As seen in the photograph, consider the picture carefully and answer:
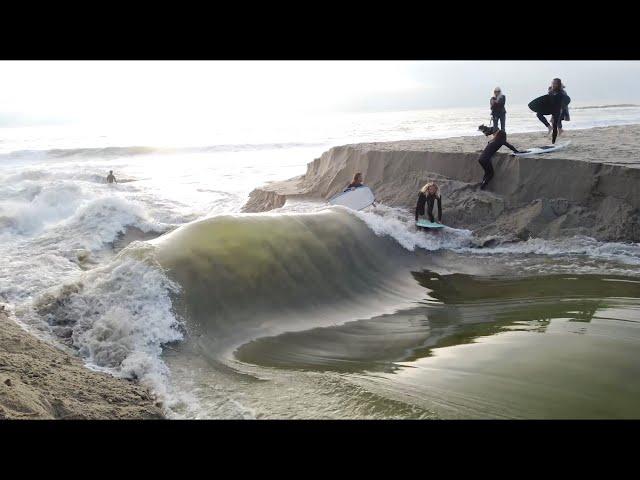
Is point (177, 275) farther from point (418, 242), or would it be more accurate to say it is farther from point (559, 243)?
point (559, 243)

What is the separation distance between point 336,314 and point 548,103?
26.7 ft

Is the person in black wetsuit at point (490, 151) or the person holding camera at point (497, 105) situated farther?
the person holding camera at point (497, 105)

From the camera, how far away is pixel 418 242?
927 centimetres

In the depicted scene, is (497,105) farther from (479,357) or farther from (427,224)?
(479,357)

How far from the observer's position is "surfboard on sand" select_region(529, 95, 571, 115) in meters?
11.0

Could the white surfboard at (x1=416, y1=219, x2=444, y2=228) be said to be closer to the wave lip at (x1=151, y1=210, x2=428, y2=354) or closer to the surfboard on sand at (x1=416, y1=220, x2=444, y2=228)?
the surfboard on sand at (x1=416, y1=220, x2=444, y2=228)

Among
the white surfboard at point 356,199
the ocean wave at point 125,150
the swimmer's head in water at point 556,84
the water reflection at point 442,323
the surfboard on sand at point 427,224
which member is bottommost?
the water reflection at point 442,323

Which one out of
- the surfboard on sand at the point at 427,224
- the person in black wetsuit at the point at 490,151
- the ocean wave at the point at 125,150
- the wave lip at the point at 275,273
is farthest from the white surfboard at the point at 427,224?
the ocean wave at the point at 125,150

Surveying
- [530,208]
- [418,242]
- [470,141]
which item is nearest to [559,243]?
[530,208]

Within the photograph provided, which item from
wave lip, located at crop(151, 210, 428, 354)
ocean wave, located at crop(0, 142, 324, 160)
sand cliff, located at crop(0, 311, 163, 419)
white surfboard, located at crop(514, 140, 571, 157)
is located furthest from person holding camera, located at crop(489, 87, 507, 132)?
ocean wave, located at crop(0, 142, 324, 160)

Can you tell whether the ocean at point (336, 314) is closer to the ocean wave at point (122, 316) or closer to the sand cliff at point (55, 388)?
the ocean wave at point (122, 316)

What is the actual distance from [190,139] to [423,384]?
38.3 metres

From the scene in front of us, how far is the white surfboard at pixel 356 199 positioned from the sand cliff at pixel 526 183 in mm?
999

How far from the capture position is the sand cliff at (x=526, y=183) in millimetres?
8844
